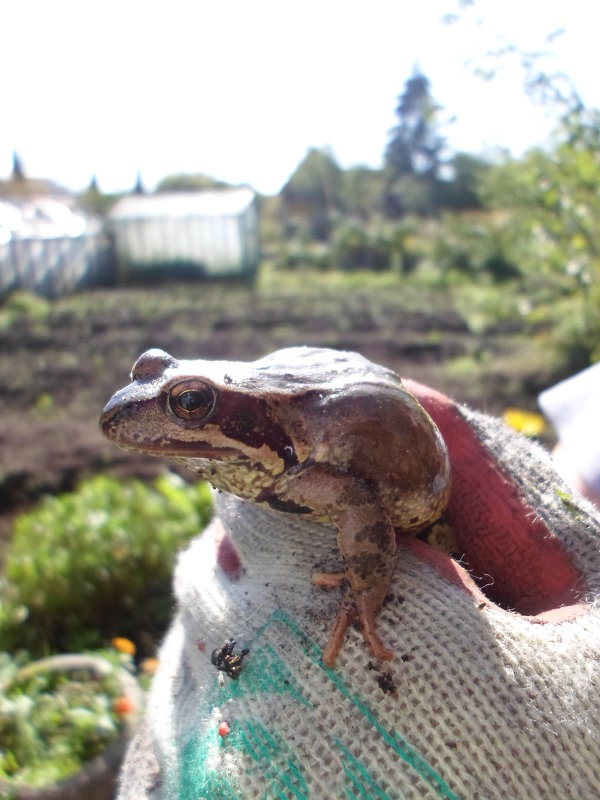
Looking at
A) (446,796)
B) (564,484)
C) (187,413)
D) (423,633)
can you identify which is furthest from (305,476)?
(564,484)

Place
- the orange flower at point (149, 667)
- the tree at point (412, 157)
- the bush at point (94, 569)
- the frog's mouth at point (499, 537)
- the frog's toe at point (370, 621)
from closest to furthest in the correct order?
1. the frog's toe at point (370, 621)
2. the frog's mouth at point (499, 537)
3. the orange flower at point (149, 667)
4. the bush at point (94, 569)
5. the tree at point (412, 157)

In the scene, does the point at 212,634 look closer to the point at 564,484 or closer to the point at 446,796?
the point at 446,796

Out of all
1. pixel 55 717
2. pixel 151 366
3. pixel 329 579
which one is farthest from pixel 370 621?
pixel 55 717

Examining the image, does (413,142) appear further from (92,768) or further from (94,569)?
(92,768)

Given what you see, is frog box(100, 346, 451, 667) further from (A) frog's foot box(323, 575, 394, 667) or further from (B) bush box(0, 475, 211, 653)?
(B) bush box(0, 475, 211, 653)

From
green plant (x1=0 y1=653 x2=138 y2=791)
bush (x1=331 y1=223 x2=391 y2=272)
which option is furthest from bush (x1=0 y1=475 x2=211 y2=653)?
bush (x1=331 y1=223 x2=391 y2=272)

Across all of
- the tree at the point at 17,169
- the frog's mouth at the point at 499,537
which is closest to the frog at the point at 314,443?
the frog's mouth at the point at 499,537

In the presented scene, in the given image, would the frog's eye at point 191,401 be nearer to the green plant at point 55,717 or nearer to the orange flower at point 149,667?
the green plant at point 55,717
